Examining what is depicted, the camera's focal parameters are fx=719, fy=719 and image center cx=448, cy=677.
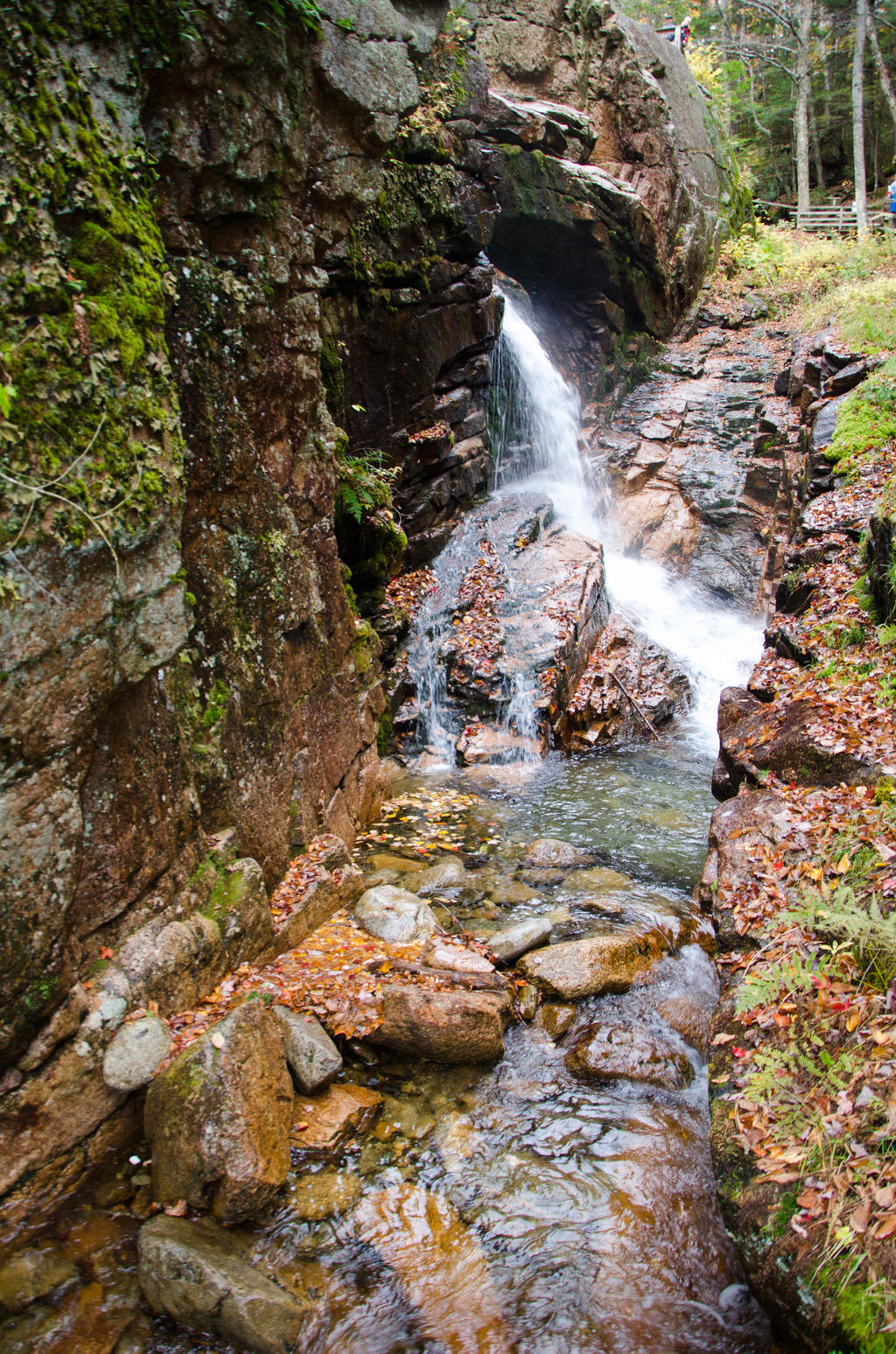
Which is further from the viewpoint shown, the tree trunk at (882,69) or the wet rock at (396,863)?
the tree trunk at (882,69)

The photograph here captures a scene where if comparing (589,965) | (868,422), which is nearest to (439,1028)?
(589,965)

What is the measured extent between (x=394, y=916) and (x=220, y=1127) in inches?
93.0

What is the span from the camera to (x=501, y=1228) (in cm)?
368

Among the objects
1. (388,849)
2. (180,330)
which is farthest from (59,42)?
(388,849)

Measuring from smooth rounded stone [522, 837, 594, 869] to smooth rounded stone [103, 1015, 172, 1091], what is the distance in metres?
3.96

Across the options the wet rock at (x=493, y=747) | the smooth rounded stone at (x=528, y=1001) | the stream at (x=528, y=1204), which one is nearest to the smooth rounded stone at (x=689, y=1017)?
the stream at (x=528, y=1204)

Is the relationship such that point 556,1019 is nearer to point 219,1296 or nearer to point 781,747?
point 219,1296

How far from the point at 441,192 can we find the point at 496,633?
663cm

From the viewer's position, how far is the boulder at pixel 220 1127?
3.49m

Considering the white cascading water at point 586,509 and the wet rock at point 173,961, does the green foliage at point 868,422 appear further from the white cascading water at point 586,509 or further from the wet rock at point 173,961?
the wet rock at point 173,961

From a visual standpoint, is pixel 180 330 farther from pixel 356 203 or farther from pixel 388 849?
pixel 388 849

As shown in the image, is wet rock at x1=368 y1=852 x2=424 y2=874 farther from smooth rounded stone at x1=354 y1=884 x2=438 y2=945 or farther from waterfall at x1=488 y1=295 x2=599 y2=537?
waterfall at x1=488 y1=295 x2=599 y2=537

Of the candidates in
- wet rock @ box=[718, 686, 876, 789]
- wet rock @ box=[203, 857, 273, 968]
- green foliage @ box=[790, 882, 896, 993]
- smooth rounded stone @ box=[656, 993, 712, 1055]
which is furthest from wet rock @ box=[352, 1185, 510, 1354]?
wet rock @ box=[718, 686, 876, 789]

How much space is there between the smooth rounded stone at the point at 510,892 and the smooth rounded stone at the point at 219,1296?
350 cm
